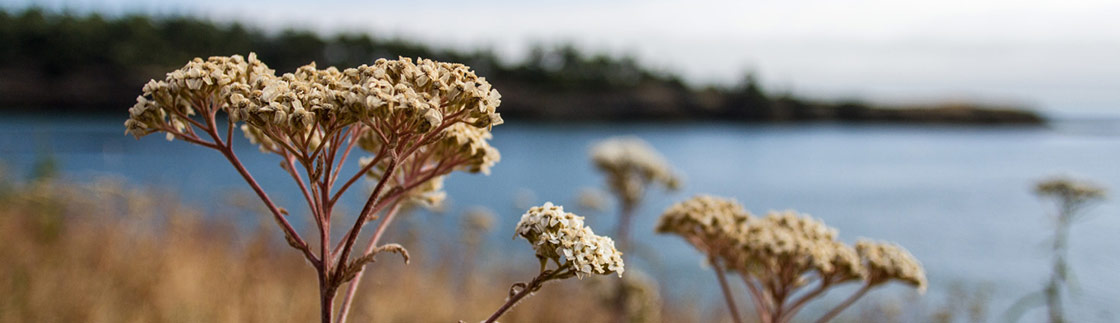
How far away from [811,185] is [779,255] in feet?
91.9

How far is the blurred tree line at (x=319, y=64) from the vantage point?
46656 mm

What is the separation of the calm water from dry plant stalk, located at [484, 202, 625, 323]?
266 centimetres

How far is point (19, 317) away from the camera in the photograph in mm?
4195

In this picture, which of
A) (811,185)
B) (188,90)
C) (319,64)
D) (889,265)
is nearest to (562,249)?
(188,90)

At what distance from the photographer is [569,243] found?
1261 mm

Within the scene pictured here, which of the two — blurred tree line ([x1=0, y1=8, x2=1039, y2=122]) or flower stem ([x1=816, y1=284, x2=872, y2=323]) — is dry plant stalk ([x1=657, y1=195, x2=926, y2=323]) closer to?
flower stem ([x1=816, y1=284, x2=872, y2=323])

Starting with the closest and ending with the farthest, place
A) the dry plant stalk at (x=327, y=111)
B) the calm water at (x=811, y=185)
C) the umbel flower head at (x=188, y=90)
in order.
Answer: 1. the dry plant stalk at (x=327, y=111)
2. the umbel flower head at (x=188, y=90)
3. the calm water at (x=811, y=185)

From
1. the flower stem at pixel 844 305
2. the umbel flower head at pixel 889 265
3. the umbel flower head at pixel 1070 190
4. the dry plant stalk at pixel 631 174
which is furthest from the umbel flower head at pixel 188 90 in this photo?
the umbel flower head at pixel 1070 190

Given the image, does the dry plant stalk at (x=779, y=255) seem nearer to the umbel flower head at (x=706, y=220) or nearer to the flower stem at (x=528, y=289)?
the umbel flower head at (x=706, y=220)

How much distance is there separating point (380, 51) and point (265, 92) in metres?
62.7

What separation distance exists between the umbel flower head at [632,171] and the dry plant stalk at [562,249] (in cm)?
430

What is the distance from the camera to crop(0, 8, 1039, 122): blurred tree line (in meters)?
46.7

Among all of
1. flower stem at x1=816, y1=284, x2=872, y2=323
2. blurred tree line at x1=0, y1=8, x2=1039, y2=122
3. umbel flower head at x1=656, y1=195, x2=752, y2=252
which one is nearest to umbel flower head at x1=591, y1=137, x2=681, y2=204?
umbel flower head at x1=656, y1=195, x2=752, y2=252

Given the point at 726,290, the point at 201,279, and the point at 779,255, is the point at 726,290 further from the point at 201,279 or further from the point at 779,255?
the point at 201,279
